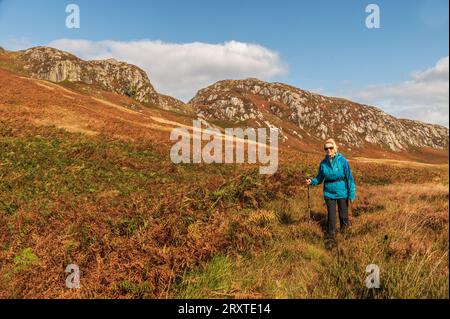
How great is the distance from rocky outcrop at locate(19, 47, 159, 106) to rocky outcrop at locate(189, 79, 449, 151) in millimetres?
27149

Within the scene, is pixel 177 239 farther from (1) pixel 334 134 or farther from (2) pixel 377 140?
(2) pixel 377 140

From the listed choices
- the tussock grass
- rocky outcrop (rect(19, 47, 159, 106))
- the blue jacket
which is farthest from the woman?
rocky outcrop (rect(19, 47, 159, 106))

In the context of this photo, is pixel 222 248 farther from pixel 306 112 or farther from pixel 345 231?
pixel 306 112

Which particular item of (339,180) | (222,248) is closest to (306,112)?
(339,180)

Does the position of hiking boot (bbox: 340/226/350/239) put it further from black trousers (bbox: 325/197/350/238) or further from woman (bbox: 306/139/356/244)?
woman (bbox: 306/139/356/244)

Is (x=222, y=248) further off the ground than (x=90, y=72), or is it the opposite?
(x=90, y=72)

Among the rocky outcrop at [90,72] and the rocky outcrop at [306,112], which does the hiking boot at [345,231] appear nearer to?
the rocky outcrop at [90,72]

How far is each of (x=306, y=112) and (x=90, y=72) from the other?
335 feet

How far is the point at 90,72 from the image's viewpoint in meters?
133

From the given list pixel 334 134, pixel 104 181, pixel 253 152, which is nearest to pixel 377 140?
→ pixel 334 134
